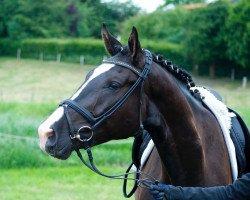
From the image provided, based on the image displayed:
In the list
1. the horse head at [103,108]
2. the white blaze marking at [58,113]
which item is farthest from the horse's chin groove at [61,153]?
the white blaze marking at [58,113]

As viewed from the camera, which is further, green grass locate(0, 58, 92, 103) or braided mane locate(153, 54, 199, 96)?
green grass locate(0, 58, 92, 103)

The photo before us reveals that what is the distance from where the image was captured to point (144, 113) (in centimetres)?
Result: 315

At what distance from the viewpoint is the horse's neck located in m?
3.23

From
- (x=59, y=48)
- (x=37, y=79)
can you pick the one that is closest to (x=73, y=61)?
(x=59, y=48)

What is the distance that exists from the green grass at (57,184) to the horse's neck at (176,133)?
5.00 meters

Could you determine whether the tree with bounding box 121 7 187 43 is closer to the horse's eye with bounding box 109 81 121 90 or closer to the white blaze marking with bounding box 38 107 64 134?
the horse's eye with bounding box 109 81 121 90

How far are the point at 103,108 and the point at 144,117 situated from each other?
28cm

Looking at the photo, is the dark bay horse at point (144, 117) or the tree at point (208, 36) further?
the tree at point (208, 36)

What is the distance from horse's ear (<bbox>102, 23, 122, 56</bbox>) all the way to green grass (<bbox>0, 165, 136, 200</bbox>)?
531 centimetres

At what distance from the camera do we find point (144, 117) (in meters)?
3.16

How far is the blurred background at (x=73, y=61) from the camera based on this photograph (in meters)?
9.92

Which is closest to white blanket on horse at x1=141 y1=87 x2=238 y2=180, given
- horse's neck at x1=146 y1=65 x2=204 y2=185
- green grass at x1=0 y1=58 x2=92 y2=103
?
horse's neck at x1=146 y1=65 x2=204 y2=185

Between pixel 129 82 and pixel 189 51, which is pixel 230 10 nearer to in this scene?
pixel 189 51

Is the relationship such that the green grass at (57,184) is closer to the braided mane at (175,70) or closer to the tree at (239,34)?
the braided mane at (175,70)
